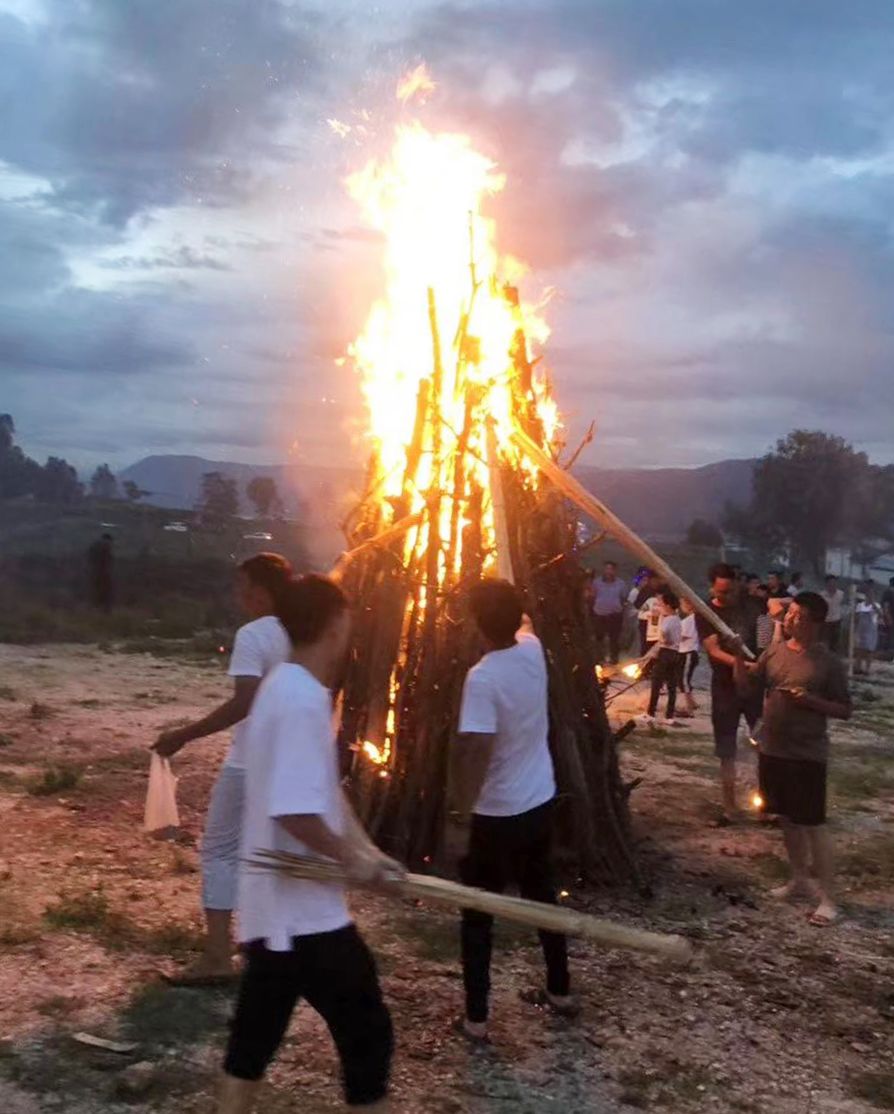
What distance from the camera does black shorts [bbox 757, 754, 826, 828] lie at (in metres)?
6.49

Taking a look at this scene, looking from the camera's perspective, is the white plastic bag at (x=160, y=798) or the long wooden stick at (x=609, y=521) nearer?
the white plastic bag at (x=160, y=798)

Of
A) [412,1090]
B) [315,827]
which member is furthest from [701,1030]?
[315,827]

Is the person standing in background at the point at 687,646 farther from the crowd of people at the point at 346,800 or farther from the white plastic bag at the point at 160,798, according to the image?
the white plastic bag at the point at 160,798

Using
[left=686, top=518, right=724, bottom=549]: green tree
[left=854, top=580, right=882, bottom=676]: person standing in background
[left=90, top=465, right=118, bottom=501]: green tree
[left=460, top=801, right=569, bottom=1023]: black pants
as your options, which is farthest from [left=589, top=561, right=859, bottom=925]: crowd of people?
[left=90, top=465, right=118, bottom=501]: green tree

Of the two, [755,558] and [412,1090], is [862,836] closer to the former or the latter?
[412,1090]

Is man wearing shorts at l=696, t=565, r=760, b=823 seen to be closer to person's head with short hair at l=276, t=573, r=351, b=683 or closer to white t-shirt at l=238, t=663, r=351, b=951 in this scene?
person's head with short hair at l=276, t=573, r=351, b=683

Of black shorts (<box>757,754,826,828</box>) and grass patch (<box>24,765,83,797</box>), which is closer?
black shorts (<box>757,754,826,828</box>)

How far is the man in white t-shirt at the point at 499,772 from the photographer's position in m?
4.49

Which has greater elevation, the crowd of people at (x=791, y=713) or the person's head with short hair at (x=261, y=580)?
the person's head with short hair at (x=261, y=580)

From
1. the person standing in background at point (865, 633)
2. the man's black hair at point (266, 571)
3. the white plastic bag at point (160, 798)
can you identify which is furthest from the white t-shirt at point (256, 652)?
the person standing in background at point (865, 633)

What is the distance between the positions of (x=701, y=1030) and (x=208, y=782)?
5.14 metres

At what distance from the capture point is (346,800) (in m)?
4.23

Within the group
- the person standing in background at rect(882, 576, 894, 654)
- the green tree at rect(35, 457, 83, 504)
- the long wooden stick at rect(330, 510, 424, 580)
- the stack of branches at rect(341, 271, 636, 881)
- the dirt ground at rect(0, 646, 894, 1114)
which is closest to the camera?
the dirt ground at rect(0, 646, 894, 1114)

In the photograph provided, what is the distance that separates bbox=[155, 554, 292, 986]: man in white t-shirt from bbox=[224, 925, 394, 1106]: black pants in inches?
60.0
